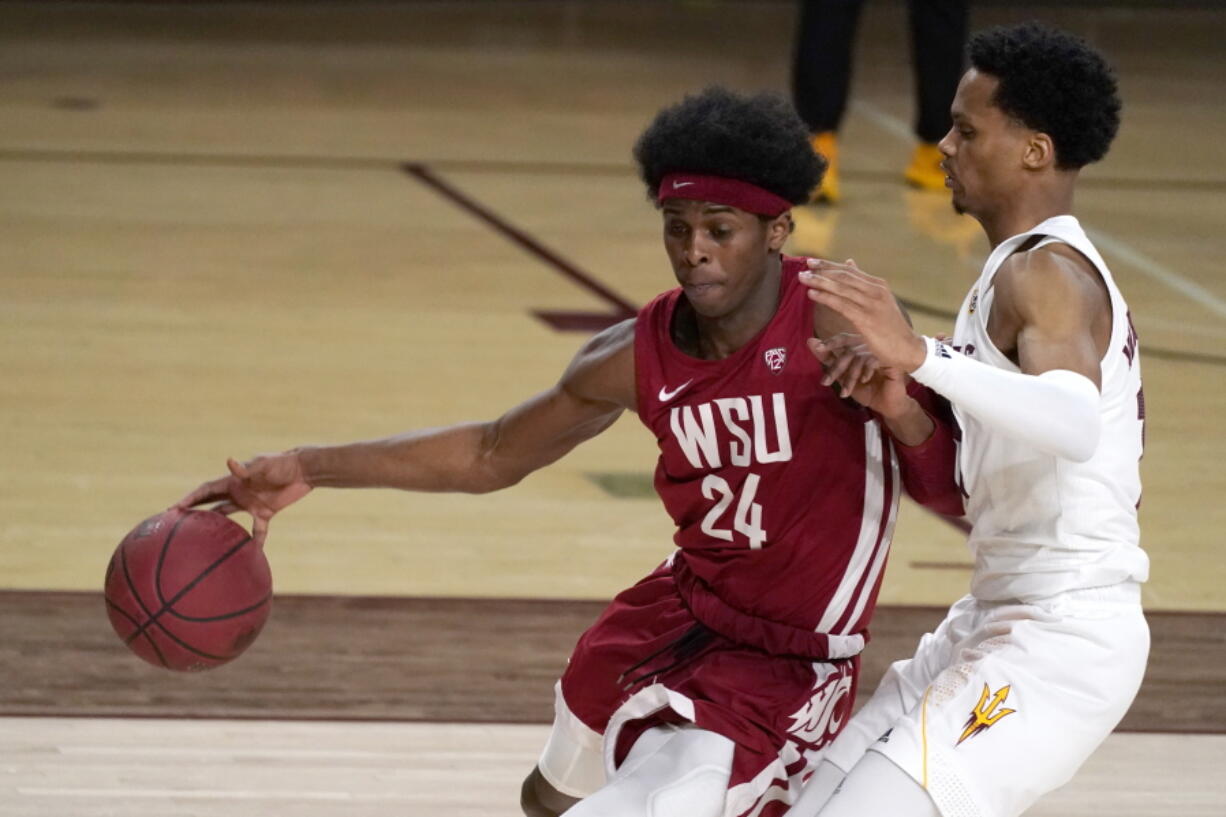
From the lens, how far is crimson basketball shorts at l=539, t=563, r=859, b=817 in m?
3.14

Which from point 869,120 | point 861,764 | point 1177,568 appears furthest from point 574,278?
point 861,764

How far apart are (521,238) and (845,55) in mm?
1785

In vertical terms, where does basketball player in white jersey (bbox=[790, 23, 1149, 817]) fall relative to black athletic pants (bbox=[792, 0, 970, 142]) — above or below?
above

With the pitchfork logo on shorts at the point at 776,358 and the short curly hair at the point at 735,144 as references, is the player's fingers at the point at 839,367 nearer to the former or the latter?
the pitchfork logo on shorts at the point at 776,358

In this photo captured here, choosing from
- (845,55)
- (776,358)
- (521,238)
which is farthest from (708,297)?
(845,55)

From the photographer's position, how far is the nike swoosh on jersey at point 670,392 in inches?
125

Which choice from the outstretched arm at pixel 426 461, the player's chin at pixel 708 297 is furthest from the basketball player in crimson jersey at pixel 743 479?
the outstretched arm at pixel 426 461

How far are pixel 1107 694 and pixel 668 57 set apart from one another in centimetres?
1204

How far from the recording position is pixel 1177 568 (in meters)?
5.48

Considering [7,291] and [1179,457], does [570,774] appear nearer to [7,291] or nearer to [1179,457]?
[1179,457]

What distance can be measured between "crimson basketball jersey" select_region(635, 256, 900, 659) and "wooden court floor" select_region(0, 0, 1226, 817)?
986 millimetres

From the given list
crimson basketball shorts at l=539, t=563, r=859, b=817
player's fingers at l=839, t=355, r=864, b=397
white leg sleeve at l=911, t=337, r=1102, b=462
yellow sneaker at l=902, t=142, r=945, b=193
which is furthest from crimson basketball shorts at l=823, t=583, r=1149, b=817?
yellow sneaker at l=902, t=142, r=945, b=193

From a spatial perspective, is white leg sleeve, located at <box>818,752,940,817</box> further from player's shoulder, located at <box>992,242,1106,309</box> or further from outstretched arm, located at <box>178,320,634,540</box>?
outstretched arm, located at <box>178,320,634,540</box>

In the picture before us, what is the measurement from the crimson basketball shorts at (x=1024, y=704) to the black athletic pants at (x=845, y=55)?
21.6 ft
